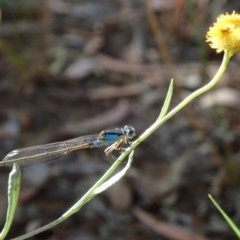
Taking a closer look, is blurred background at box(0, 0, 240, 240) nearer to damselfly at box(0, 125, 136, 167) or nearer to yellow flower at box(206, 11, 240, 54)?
damselfly at box(0, 125, 136, 167)

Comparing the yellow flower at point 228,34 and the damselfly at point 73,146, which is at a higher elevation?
the yellow flower at point 228,34

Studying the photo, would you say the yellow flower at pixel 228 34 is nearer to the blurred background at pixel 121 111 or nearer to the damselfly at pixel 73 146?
the damselfly at pixel 73 146

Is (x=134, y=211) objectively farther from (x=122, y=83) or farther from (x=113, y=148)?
(x=113, y=148)

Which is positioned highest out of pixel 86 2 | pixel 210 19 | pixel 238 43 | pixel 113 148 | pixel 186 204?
pixel 86 2

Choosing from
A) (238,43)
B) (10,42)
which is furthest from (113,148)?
Answer: (10,42)

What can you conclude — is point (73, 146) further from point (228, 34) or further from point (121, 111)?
point (121, 111)

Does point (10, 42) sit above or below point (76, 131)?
above

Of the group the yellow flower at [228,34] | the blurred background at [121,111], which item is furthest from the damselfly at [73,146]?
the blurred background at [121,111]

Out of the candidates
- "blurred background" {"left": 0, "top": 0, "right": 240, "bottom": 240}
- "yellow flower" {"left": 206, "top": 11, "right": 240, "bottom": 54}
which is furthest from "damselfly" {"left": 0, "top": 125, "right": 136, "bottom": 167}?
"blurred background" {"left": 0, "top": 0, "right": 240, "bottom": 240}
